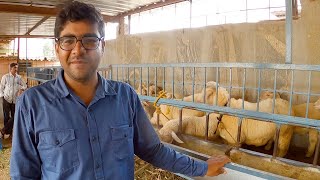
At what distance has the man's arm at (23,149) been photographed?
1.51 metres

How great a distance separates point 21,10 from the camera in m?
9.45

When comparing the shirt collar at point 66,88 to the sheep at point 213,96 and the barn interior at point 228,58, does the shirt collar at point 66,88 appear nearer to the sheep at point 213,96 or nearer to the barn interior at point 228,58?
the barn interior at point 228,58

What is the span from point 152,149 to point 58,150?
0.66m

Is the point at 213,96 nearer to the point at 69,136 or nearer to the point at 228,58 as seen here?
the point at 228,58

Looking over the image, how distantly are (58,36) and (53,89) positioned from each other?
0.32 meters

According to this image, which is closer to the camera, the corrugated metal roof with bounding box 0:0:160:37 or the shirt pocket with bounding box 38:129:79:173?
the shirt pocket with bounding box 38:129:79:173

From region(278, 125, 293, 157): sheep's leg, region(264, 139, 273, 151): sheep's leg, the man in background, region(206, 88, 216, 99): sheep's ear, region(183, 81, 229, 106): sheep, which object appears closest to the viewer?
region(278, 125, 293, 157): sheep's leg

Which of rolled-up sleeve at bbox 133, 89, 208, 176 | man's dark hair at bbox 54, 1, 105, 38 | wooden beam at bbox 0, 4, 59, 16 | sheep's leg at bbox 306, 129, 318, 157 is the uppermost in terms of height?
wooden beam at bbox 0, 4, 59, 16

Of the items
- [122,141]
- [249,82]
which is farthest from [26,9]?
[122,141]

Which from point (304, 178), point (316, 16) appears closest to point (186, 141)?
point (304, 178)

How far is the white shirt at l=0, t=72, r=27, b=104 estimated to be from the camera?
26.5 feet

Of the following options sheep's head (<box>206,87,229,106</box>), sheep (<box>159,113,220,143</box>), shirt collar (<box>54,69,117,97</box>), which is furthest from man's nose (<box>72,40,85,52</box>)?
sheep's head (<box>206,87,229,106</box>)

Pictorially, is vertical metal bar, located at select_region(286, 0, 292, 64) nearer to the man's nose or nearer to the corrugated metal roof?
the man's nose

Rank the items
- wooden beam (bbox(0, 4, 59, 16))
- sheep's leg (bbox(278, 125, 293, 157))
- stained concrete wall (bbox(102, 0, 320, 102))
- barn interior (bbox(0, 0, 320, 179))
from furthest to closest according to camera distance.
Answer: wooden beam (bbox(0, 4, 59, 16)), stained concrete wall (bbox(102, 0, 320, 102)), sheep's leg (bbox(278, 125, 293, 157)), barn interior (bbox(0, 0, 320, 179))
